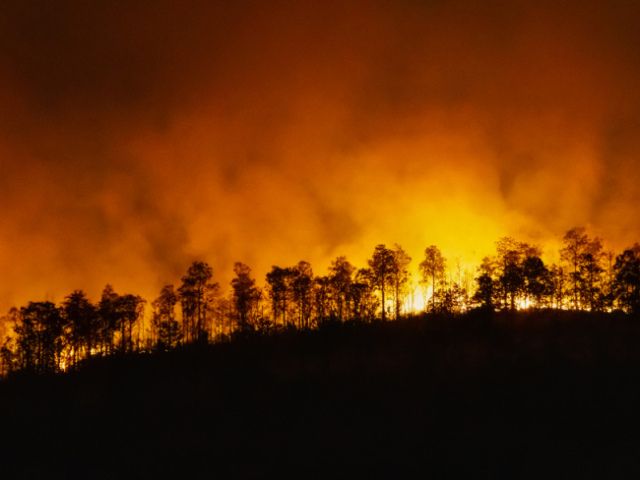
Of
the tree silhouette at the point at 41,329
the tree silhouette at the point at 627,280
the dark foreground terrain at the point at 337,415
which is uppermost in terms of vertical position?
the tree silhouette at the point at 627,280

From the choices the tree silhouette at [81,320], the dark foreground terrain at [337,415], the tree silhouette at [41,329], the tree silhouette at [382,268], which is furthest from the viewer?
the tree silhouette at [382,268]

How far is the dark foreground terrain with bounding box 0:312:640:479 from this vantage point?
10047 mm

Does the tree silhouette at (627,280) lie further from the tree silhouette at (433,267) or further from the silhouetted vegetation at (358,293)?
the tree silhouette at (433,267)

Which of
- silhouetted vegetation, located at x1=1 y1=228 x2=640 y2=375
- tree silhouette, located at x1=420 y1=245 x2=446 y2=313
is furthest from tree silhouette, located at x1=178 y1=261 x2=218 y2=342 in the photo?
tree silhouette, located at x1=420 y1=245 x2=446 y2=313

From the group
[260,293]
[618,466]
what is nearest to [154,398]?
[618,466]

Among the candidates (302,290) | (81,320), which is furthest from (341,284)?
(81,320)

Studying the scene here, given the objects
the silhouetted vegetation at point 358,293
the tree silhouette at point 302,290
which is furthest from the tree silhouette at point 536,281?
the tree silhouette at point 302,290

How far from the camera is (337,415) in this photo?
11.4 meters

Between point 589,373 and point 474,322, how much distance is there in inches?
297

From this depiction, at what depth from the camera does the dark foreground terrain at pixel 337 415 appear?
10.0 metres

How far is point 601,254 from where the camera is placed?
48.4 meters

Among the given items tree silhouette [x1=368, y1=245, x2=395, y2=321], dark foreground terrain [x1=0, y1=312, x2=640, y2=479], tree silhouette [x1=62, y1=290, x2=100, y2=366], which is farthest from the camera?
tree silhouette [x1=368, y1=245, x2=395, y2=321]

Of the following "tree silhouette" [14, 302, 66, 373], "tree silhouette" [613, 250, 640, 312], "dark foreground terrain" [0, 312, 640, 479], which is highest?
"tree silhouette" [613, 250, 640, 312]

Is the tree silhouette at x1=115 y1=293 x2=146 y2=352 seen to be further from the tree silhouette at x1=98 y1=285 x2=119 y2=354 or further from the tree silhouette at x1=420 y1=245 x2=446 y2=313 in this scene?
the tree silhouette at x1=420 y1=245 x2=446 y2=313
